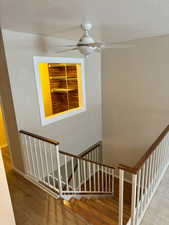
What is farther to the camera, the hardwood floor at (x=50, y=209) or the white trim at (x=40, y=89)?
the white trim at (x=40, y=89)

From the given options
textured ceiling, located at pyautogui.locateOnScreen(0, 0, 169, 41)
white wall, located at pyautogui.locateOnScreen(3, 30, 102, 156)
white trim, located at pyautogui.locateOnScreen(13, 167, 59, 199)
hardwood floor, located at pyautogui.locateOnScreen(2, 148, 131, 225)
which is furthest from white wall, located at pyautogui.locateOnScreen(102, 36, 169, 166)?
white trim, located at pyautogui.locateOnScreen(13, 167, 59, 199)

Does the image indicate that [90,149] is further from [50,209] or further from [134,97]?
[50,209]

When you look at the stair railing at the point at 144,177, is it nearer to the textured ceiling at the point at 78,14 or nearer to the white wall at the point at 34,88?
the textured ceiling at the point at 78,14

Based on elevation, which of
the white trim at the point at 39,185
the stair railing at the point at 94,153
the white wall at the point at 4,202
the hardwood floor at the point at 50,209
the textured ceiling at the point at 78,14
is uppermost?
the textured ceiling at the point at 78,14

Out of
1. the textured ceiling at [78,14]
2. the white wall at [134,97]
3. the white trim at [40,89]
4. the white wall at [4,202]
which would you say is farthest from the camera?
the white wall at [134,97]

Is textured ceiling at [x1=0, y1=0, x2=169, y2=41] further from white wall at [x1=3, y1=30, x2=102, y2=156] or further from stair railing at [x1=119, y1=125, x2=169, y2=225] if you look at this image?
stair railing at [x1=119, y1=125, x2=169, y2=225]

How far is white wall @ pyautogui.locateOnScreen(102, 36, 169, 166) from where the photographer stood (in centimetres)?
378

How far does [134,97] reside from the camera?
4.32 meters

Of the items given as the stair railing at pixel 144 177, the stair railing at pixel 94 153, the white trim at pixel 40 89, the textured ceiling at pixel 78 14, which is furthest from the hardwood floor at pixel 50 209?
the textured ceiling at pixel 78 14

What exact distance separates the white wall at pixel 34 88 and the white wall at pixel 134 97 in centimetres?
60

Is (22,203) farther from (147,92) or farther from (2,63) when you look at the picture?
(147,92)

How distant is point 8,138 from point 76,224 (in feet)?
7.32

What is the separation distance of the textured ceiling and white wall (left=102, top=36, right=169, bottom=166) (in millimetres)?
1056

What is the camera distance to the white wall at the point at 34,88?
110 inches
